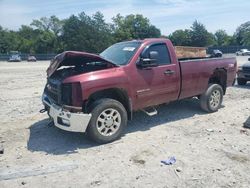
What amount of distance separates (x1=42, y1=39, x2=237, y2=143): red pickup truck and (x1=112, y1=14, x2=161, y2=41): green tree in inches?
3446

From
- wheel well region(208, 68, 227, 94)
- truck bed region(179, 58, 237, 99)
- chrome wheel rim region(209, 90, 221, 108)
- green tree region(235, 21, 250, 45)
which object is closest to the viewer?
truck bed region(179, 58, 237, 99)

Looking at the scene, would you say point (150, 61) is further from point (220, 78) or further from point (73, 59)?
point (220, 78)

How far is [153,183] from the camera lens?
461 cm

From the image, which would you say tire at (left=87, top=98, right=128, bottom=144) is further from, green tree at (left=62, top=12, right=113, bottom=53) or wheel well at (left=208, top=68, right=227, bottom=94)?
green tree at (left=62, top=12, right=113, bottom=53)

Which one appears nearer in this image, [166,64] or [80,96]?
[80,96]

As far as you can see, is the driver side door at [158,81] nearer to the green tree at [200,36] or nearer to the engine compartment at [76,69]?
the engine compartment at [76,69]

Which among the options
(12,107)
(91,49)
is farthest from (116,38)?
(12,107)

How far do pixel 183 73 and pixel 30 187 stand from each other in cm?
437

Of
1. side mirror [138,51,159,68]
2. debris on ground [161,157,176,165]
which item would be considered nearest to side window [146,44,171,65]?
side mirror [138,51,159,68]

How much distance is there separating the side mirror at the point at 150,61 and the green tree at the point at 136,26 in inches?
3467

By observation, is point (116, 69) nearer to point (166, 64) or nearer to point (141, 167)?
point (166, 64)

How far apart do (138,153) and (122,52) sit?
2482 millimetres

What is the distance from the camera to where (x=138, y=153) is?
225 inches

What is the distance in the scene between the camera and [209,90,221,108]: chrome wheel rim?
27.8 ft
